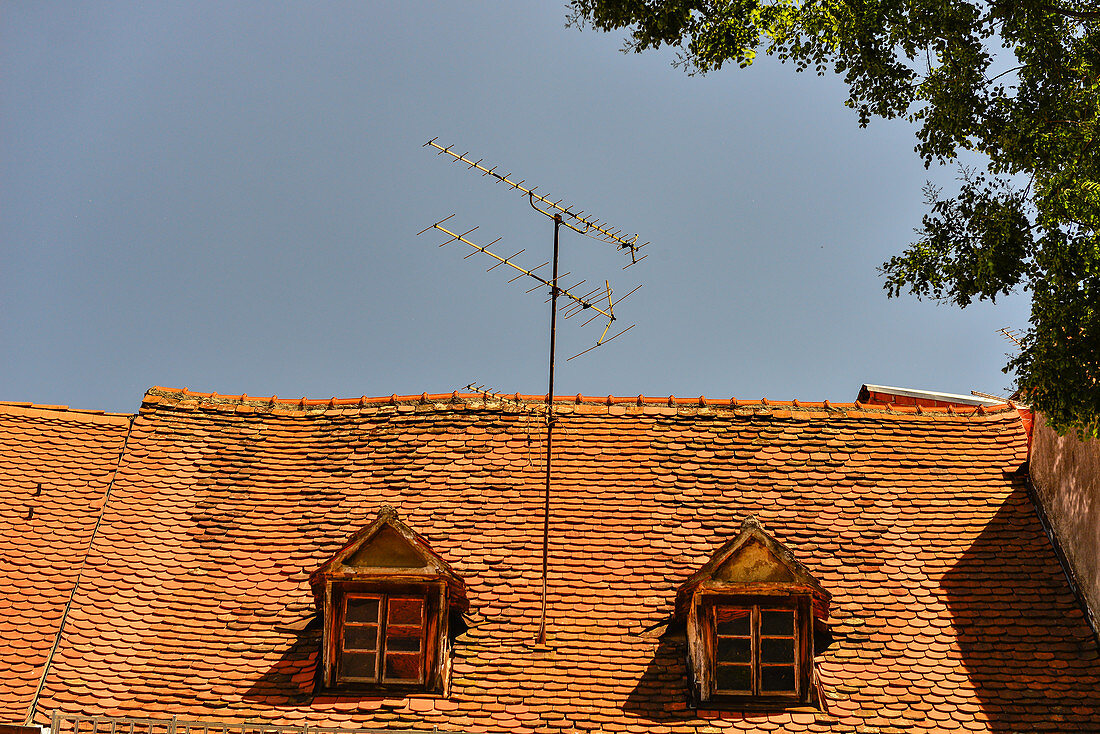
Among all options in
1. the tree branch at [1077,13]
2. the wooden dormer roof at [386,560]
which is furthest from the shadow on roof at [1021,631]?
the tree branch at [1077,13]

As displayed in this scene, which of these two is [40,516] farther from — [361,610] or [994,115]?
[994,115]

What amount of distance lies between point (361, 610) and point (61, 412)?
6.21 meters

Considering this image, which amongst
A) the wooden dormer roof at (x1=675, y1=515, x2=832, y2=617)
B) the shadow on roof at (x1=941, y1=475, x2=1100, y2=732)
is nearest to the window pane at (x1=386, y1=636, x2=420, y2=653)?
the wooden dormer roof at (x1=675, y1=515, x2=832, y2=617)

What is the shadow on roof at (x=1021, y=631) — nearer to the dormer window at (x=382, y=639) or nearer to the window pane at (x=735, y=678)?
the window pane at (x=735, y=678)

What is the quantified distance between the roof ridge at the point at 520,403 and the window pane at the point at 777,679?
4.62 metres

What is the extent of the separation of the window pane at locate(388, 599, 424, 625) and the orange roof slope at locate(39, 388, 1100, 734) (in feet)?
1.97

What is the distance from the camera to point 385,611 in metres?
11.3

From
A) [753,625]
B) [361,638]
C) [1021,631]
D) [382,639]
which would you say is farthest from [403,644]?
[1021,631]

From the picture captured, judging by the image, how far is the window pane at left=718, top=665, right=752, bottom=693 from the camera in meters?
10.8

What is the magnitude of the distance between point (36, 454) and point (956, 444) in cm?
1216

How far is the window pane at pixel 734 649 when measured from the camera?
11.0 meters

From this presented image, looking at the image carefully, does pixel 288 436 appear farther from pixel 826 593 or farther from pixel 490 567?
pixel 826 593

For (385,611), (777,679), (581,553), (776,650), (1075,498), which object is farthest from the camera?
(581,553)

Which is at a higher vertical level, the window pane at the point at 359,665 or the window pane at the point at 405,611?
the window pane at the point at 405,611
